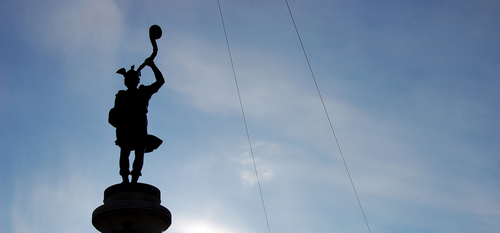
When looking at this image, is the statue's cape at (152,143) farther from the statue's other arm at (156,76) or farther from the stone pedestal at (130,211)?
the stone pedestal at (130,211)

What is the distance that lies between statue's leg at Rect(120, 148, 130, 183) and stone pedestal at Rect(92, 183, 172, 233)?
581 mm

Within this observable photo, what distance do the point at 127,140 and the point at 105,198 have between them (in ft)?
4.75

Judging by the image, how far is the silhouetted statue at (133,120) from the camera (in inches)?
460

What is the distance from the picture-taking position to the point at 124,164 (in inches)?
454

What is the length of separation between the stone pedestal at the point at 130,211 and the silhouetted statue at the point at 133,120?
2.25 feet

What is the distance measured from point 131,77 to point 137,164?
2.13m

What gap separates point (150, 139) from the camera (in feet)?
39.5

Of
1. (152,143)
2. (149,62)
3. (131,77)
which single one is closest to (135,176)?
(152,143)

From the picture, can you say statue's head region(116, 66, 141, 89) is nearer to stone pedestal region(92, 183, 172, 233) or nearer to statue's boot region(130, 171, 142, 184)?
statue's boot region(130, 171, 142, 184)

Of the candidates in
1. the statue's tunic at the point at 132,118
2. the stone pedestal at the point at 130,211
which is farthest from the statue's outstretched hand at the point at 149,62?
the stone pedestal at the point at 130,211

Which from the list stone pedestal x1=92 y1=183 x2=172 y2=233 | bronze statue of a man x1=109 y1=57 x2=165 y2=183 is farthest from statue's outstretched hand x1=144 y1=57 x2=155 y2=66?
stone pedestal x1=92 y1=183 x2=172 y2=233

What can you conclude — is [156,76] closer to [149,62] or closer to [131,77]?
[149,62]

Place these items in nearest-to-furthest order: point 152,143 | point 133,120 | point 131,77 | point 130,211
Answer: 1. point 130,211
2. point 133,120
3. point 152,143
4. point 131,77

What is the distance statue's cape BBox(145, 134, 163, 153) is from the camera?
12024mm
